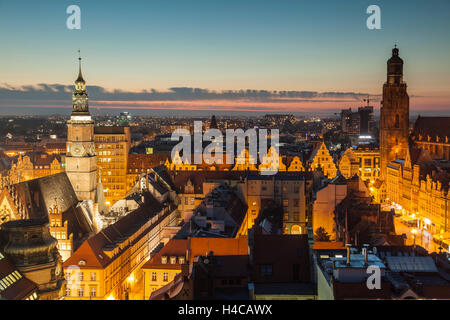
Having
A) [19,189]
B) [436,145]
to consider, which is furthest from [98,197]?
[436,145]

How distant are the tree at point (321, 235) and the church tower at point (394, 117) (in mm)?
34368

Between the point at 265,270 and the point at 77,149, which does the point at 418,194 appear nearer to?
the point at 77,149

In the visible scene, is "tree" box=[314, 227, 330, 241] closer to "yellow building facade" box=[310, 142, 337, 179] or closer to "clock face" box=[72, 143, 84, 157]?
"clock face" box=[72, 143, 84, 157]

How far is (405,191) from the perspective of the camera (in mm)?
54031

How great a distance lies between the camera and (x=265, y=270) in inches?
747

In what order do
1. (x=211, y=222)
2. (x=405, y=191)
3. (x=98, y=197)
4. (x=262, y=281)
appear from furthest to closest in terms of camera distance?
1. (x=405, y=191)
2. (x=98, y=197)
3. (x=211, y=222)
4. (x=262, y=281)

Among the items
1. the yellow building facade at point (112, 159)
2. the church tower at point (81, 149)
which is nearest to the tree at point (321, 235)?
the church tower at point (81, 149)

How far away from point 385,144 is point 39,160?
4820 centimetres

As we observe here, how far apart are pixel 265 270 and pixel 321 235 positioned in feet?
45.7

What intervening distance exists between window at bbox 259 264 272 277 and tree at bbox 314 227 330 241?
13197 millimetres

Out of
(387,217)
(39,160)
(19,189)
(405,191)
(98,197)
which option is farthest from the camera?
(39,160)

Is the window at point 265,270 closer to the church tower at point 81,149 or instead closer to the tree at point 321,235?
the tree at point 321,235

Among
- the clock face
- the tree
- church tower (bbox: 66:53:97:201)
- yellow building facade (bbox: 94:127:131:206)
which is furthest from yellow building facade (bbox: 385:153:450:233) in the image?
yellow building facade (bbox: 94:127:131:206)
